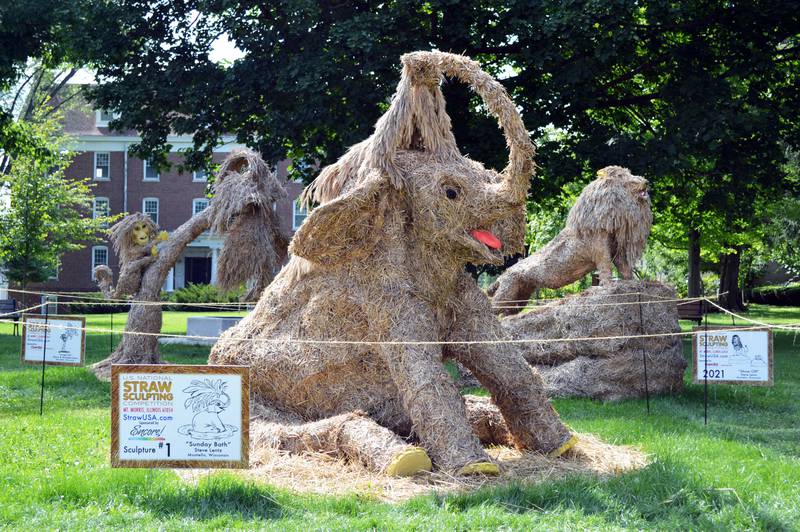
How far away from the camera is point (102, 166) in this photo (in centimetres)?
4009

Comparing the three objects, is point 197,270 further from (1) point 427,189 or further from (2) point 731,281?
(1) point 427,189

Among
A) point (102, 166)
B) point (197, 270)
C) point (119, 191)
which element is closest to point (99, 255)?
point (119, 191)

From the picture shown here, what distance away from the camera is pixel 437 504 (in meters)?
5.02

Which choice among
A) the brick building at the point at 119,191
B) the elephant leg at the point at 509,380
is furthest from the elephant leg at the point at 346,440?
the brick building at the point at 119,191

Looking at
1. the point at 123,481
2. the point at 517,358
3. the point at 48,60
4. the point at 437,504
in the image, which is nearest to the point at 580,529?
the point at 437,504

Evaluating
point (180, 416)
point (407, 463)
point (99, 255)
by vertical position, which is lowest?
point (407, 463)

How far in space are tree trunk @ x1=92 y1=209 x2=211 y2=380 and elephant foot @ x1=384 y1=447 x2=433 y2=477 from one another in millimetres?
6761

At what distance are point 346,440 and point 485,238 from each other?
1.70 m

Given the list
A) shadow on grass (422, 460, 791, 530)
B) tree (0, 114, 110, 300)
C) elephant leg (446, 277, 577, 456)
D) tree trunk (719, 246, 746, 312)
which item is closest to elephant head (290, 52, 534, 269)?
elephant leg (446, 277, 577, 456)

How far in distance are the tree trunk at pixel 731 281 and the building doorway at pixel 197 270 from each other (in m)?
22.9

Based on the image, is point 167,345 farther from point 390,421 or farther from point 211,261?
point 211,261

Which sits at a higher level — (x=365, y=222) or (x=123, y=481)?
(x=365, y=222)

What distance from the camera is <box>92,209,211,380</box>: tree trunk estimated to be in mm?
11742

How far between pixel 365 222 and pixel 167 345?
463 inches
